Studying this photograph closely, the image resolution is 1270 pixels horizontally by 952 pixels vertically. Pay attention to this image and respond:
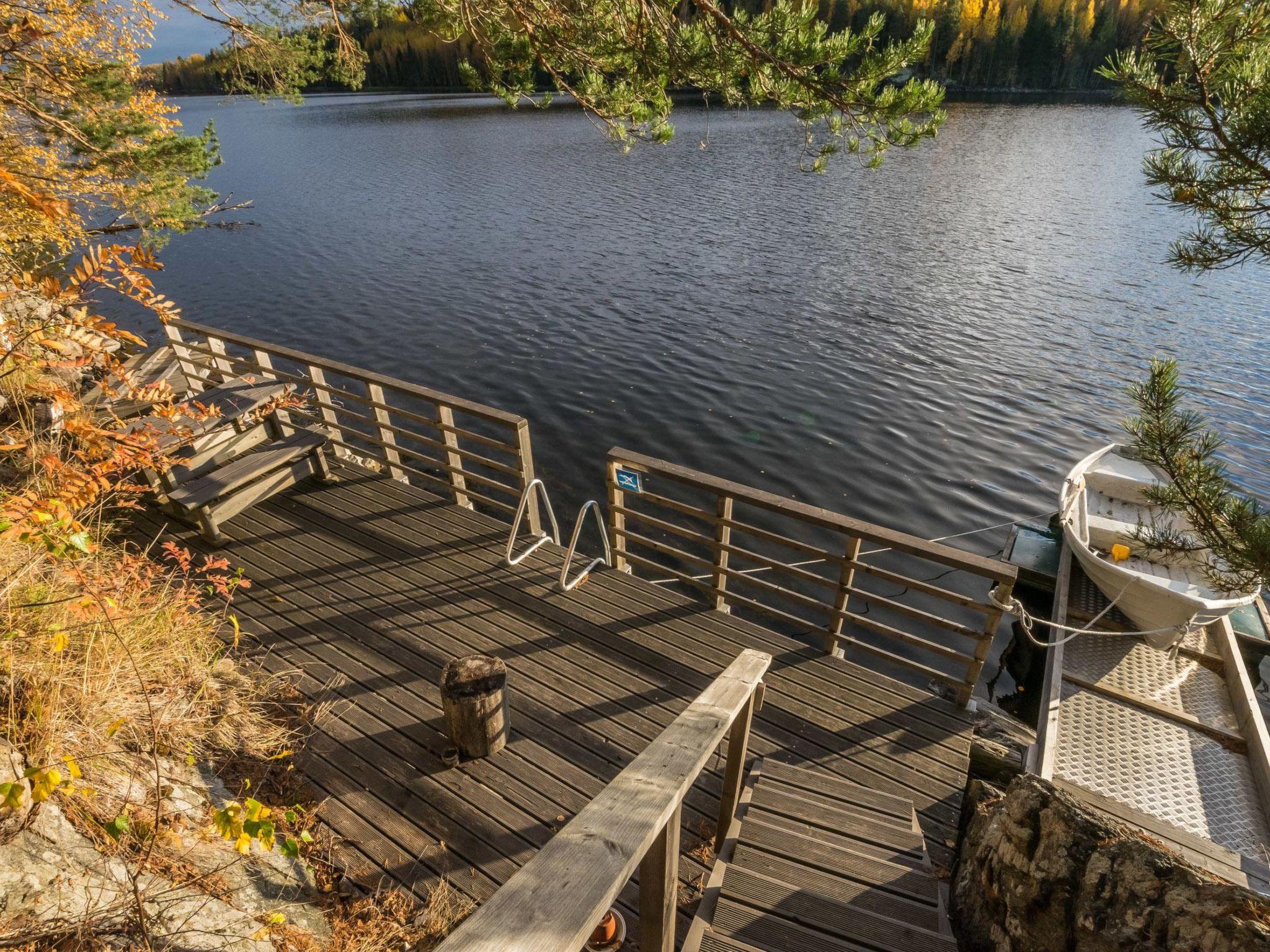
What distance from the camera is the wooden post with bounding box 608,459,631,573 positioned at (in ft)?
17.7

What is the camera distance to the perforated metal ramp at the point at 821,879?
2.48m

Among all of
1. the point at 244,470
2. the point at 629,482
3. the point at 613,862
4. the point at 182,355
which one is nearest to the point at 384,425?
the point at 244,470

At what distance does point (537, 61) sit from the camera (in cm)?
601

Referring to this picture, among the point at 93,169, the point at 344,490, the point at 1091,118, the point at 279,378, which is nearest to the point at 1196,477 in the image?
the point at 344,490

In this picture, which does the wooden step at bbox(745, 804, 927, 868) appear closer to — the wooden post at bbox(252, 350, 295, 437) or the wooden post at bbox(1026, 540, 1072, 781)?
the wooden post at bbox(1026, 540, 1072, 781)

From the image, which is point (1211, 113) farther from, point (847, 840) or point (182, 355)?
point (182, 355)

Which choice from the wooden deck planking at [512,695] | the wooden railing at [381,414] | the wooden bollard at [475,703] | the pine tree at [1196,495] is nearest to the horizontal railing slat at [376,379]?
the wooden railing at [381,414]

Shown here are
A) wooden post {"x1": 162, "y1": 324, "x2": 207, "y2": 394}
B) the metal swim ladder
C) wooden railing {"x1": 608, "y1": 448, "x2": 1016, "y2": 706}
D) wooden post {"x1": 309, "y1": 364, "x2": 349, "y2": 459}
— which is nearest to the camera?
wooden railing {"x1": 608, "y1": 448, "x2": 1016, "y2": 706}

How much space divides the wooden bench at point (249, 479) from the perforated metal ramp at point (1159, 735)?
23.8ft

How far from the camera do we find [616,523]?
18.4 ft

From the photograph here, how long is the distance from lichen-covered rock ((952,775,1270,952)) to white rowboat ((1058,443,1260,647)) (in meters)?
4.13

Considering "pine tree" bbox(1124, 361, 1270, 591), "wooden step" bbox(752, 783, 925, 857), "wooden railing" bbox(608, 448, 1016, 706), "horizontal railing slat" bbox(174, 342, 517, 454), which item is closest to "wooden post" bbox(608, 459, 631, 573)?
"wooden railing" bbox(608, 448, 1016, 706)

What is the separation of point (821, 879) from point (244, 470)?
18.8ft

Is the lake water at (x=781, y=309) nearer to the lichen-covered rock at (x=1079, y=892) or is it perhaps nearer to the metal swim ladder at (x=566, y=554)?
the metal swim ladder at (x=566, y=554)
